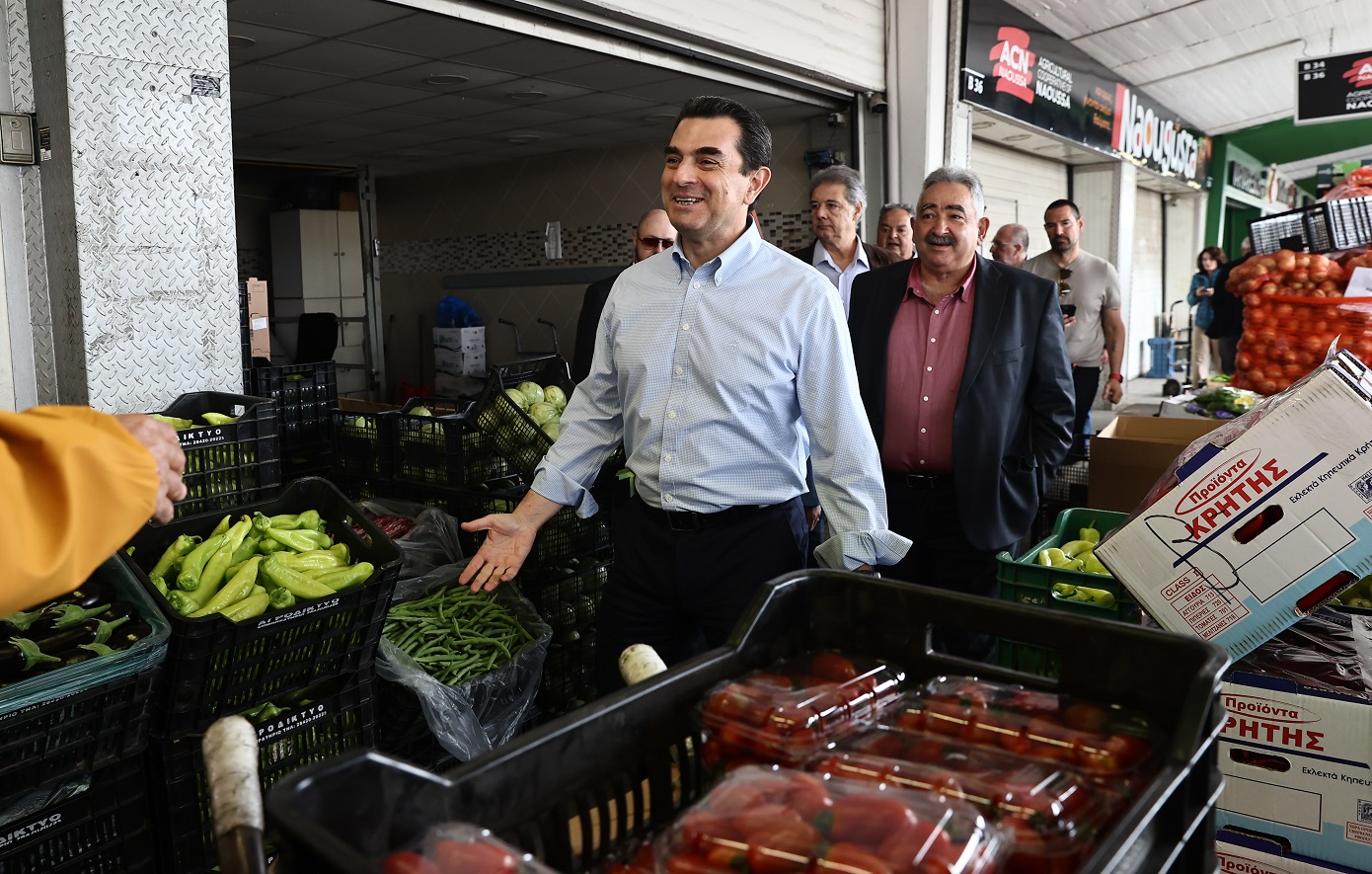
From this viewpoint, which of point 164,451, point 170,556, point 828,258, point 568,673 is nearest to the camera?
point 164,451

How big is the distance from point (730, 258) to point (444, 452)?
165 cm

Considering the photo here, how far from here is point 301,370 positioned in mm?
4449

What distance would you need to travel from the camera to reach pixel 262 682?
228 centimetres

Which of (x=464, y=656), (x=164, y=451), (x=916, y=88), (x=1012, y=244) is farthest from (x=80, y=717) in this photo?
(x=916, y=88)

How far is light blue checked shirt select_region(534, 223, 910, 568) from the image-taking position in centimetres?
232

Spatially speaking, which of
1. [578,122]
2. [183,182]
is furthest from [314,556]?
[578,122]

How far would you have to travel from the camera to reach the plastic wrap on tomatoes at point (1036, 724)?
→ 101 centimetres

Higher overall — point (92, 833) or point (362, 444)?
point (362, 444)

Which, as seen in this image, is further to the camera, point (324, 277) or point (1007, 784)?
point (324, 277)

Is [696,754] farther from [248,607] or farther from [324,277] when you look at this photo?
[324,277]

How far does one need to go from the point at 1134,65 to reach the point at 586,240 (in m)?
6.57

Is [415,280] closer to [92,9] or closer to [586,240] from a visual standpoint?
[586,240]

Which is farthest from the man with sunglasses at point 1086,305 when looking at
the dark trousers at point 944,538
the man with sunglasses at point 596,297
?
the dark trousers at point 944,538

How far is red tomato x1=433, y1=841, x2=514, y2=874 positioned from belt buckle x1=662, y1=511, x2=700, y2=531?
162 centimetres
